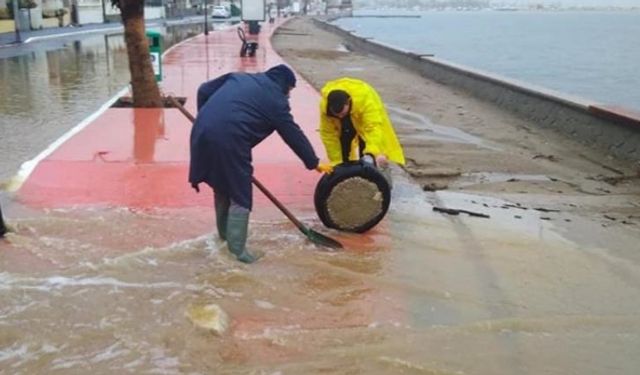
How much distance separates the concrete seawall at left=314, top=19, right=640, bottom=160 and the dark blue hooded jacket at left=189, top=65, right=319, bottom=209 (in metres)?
6.04

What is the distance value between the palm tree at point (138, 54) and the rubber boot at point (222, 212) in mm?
6106

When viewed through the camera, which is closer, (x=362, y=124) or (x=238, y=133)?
(x=238, y=133)

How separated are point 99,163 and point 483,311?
481cm

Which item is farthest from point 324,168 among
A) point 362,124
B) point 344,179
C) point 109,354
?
point 109,354

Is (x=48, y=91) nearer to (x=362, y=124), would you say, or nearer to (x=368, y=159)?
(x=368, y=159)

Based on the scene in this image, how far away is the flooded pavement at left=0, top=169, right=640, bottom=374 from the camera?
4.02 m

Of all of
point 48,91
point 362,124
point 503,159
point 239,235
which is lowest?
point 48,91

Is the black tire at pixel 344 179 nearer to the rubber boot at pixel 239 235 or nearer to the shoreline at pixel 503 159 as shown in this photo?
the rubber boot at pixel 239 235

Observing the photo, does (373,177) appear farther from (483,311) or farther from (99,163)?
(99,163)

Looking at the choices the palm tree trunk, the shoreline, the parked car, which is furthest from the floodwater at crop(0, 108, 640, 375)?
the parked car

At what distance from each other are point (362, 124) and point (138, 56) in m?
5.91

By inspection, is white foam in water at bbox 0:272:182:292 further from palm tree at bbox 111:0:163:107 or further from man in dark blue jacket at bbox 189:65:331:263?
palm tree at bbox 111:0:163:107

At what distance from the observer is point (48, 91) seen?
14.6 metres

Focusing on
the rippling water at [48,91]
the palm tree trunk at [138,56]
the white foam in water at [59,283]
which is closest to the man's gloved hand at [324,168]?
the white foam in water at [59,283]
